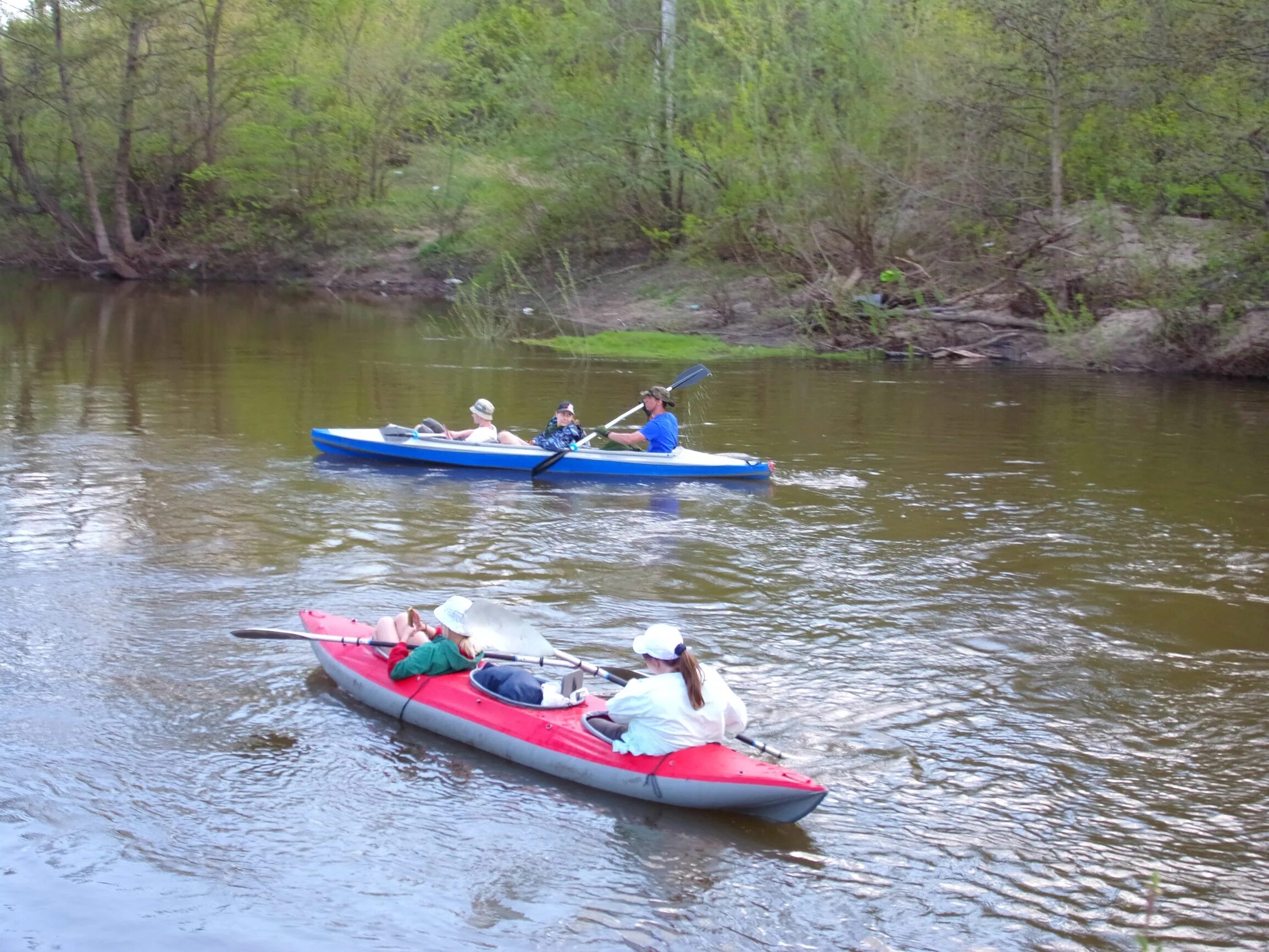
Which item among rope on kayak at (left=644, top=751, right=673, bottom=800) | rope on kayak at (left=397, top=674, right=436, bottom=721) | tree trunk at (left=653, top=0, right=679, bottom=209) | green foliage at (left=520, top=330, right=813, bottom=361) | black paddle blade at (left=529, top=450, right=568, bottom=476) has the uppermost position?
tree trunk at (left=653, top=0, right=679, bottom=209)

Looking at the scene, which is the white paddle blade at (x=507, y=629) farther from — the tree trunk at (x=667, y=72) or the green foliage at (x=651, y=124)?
the tree trunk at (x=667, y=72)

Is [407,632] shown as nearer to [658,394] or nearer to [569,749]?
[569,749]

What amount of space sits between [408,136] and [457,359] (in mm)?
19562

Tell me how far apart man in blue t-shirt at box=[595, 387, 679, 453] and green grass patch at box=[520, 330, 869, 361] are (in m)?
9.04

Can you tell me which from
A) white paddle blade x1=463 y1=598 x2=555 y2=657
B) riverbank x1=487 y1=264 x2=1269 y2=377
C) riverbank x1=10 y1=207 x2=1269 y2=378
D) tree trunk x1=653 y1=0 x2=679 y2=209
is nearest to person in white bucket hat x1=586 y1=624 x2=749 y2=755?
white paddle blade x1=463 y1=598 x2=555 y2=657

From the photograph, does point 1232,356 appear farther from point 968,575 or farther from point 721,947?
point 721,947

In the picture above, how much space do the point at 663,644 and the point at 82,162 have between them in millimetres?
33908

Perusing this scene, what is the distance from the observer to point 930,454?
14523mm

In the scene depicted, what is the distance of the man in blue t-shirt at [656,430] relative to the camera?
13102 millimetres

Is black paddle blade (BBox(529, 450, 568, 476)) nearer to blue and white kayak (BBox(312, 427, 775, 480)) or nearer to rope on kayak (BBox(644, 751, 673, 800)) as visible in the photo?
blue and white kayak (BBox(312, 427, 775, 480))

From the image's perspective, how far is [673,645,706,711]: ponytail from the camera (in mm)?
6004

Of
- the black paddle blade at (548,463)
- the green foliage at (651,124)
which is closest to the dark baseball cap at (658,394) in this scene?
the black paddle blade at (548,463)

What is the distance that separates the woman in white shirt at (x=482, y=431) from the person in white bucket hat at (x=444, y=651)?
20.2ft

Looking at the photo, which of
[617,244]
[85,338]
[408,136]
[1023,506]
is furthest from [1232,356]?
[408,136]
